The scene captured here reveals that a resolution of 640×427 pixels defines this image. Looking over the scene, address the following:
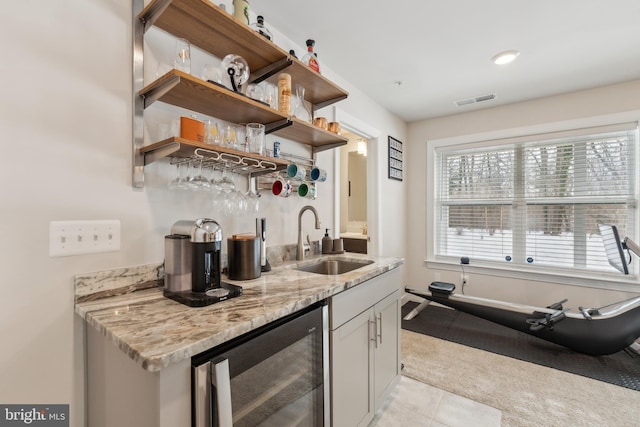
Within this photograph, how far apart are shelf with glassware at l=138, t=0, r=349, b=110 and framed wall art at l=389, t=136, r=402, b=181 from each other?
5.71 ft

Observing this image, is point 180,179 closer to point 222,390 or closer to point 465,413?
point 222,390

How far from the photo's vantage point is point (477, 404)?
1856 millimetres

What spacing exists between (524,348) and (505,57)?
2.51m

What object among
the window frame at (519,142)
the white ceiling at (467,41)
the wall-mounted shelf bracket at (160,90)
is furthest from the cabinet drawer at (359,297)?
the window frame at (519,142)

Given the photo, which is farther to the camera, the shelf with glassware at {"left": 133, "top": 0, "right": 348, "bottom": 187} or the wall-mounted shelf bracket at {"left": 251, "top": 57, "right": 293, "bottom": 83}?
the wall-mounted shelf bracket at {"left": 251, "top": 57, "right": 293, "bottom": 83}

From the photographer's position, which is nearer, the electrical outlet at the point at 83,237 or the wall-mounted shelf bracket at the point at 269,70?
the electrical outlet at the point at 83,237

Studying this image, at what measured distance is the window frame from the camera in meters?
2.77

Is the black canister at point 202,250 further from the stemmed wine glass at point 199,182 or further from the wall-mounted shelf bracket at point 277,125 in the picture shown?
the wall-mounted shelf bracket at point 277,125

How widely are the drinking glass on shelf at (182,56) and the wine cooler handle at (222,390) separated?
1193 millimetres

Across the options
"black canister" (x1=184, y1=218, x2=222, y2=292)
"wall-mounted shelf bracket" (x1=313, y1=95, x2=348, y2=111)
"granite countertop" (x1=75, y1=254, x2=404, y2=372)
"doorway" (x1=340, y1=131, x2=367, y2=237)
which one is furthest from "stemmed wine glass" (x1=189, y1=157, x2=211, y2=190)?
"doorway" (x1=340, y1=131, x2=367, y2=237)

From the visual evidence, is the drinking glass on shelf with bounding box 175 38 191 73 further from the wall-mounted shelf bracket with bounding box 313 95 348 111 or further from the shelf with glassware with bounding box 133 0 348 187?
the wall-mounted shelf bracket with bounding box 313 95 348 111

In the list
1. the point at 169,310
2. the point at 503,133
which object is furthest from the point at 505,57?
the point at 169,310

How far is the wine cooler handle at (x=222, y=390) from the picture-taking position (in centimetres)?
75

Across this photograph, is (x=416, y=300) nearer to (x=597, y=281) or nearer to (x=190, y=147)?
(x=597, y=281)
